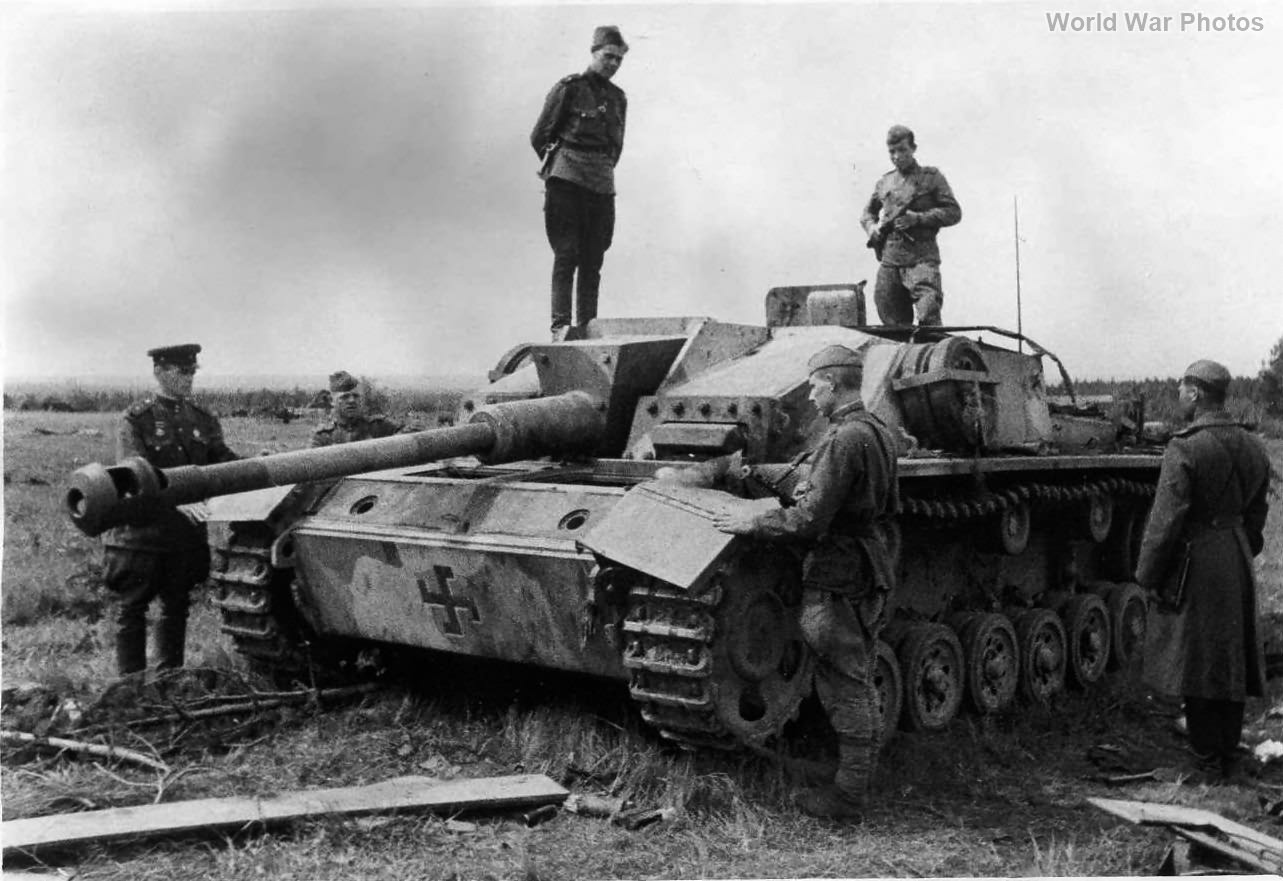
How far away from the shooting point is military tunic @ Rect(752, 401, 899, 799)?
18.5 ft

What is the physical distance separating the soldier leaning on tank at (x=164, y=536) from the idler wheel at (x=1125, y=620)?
617 cm

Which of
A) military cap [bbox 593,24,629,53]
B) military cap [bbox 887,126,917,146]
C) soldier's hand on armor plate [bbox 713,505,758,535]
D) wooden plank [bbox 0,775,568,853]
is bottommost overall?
wooden plank [bbox 0,775,568,853]

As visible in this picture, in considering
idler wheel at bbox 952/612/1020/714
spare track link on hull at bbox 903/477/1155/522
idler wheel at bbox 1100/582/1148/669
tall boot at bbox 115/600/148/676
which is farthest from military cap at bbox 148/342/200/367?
idler wheel at bbox 1100/582/1148/669

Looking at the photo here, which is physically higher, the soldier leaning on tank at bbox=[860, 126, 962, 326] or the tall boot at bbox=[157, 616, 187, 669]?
the soldier leaning on tank at bbox=[860, 126, 962, 326]

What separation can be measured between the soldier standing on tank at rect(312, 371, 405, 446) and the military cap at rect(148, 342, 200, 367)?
5.77ft

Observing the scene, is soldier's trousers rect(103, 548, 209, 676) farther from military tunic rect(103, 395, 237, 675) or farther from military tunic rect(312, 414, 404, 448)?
military tunic rect(312, 414, 404, 448)

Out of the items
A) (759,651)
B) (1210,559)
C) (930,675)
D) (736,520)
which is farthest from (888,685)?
(736,520)

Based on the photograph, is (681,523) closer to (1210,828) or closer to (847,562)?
(847,562)

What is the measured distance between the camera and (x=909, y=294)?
10.2m

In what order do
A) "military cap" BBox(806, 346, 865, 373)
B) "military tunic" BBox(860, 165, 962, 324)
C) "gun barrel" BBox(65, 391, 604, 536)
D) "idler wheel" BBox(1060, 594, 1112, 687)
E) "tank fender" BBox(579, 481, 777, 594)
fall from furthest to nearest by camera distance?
"military tunic" BBox(860, 165, 962, 324) < "idler wheel" BBox(1060, 594, 1112, 687) < "military cap" BBox(806, 346, 865, 373) < "tank fender" BBox(579, 481, 777, 594) < "gun barrel" BBox(65, 391, 604, 536)

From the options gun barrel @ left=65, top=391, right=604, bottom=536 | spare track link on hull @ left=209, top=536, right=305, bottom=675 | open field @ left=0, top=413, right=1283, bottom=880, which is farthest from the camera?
spare track link on hull @ left=209, top=536, right=305, bottom=675

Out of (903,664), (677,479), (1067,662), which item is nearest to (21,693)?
(677,479)

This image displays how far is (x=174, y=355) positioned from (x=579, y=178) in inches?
131

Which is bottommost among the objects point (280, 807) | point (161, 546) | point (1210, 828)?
point (1210, 828)
